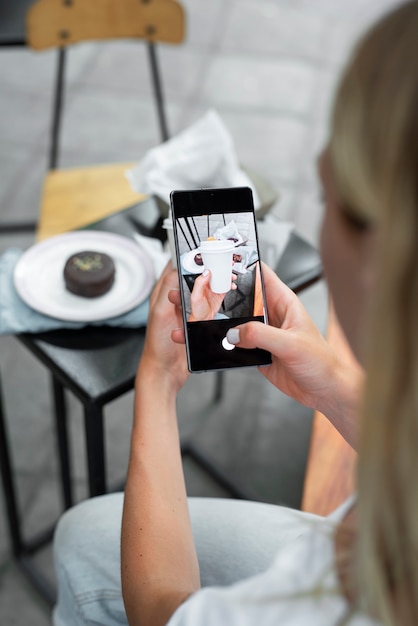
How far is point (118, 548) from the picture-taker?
0.96 m

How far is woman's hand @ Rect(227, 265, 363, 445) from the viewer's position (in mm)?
893

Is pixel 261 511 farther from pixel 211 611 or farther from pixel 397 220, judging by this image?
pixel 397 220

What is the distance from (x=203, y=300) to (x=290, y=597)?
0.48 m

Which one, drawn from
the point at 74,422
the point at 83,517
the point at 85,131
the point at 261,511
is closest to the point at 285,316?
the point at 261,511

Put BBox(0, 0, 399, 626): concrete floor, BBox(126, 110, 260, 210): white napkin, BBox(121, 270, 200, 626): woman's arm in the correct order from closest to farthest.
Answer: BBox(121, 270, 200, 626): woman's arm < BBox(126, 110, 260, 210): white napkin < BBox(0, 0, 399, 626): concrete floor

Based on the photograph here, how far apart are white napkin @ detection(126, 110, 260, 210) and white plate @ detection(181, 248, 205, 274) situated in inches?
14.0

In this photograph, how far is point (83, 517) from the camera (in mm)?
993

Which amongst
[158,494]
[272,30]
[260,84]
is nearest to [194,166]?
[158,494]

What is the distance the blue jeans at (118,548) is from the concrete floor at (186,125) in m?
0.47

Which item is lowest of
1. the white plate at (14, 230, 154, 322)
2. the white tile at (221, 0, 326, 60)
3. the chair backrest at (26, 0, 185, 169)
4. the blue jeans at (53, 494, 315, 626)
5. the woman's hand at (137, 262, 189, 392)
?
the blue jeans at (53, 494, 315, 626)

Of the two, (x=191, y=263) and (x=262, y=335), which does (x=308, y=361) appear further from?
(x=191, y=263)

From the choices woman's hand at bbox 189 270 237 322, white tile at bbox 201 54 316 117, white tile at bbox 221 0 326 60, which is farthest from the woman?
white tile at bbox 221 0 326 60

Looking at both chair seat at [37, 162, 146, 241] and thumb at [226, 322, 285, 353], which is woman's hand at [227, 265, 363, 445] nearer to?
thumb at [226, 322, 285, 353]

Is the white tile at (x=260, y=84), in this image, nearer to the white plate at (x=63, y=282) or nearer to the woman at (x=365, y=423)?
the white plate at (x=63, y=282)
